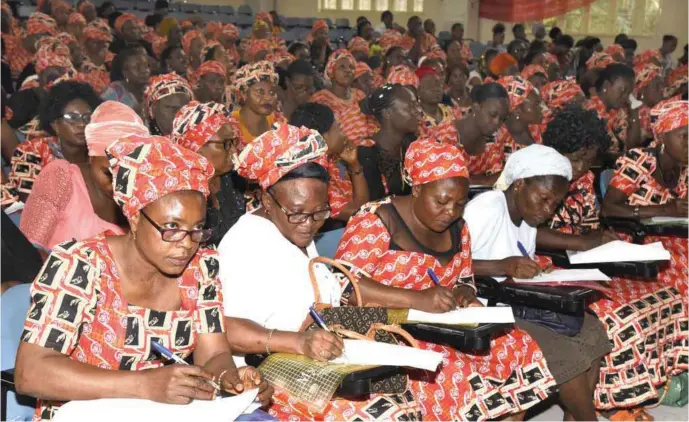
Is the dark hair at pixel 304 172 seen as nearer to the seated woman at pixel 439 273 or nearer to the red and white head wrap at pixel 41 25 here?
the seated woman at pixel 439 273

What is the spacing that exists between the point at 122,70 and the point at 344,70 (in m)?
2.08

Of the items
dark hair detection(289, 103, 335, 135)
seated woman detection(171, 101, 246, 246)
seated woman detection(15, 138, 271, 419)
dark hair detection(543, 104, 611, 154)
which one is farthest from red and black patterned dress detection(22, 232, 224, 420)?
dark hair detection(543, 104, 611, 154)

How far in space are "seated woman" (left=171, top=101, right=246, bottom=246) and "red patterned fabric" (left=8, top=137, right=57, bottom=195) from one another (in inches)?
32.8

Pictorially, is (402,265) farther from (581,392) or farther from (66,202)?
(66,202)

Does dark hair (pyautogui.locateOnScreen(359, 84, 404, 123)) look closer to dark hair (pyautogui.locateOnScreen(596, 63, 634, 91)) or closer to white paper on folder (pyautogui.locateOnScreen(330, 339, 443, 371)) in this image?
white paper on folder (pyautogui.locateOnScreen(330, 339, 443, 371))

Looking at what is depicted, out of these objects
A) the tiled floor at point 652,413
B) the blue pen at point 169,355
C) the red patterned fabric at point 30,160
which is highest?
the red patterned fabric at point 30,160

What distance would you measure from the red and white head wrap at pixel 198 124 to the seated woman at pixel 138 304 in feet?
5.23

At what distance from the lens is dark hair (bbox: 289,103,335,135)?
4.44m

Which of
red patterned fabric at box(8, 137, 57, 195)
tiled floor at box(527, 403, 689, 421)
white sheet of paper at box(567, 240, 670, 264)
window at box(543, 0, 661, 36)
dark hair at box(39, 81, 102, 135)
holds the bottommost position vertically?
tiled floor at box(527, 403, 689, 421)

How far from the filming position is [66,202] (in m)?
3.38

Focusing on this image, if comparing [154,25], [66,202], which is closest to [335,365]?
[66,202]

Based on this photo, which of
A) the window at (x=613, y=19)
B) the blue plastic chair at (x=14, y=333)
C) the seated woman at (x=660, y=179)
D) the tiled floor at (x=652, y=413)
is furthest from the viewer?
the window at (x=613, y=19)

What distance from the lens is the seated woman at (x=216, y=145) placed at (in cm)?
396

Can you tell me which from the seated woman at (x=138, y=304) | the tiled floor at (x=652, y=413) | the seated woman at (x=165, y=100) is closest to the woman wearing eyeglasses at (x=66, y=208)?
the seated woman at (x=138, y=304)
